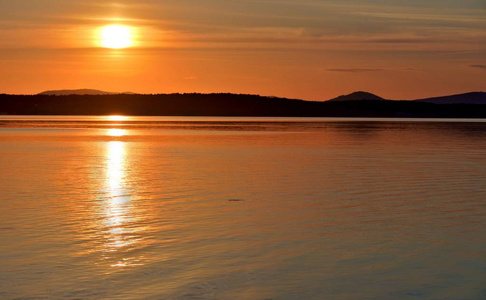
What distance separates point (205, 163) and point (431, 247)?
1663 centimetres

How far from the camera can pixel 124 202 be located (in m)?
16.4

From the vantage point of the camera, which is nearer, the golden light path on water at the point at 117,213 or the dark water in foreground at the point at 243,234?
the dark water in foreground at the point at 243,234

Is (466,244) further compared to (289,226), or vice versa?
(289,226)

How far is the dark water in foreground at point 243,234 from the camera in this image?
9047 mm

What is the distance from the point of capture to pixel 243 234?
12367 millimetres

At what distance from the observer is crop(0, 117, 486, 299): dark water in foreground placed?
356 inches

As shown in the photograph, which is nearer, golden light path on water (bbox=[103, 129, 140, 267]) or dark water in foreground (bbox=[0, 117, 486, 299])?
dark water in foreground (bbox=[0, 117, 486, 299])

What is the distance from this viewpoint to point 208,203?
53.0 feet

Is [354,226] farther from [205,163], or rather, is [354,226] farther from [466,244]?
[205,163]

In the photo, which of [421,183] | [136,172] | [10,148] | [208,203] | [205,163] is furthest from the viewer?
[10,148]

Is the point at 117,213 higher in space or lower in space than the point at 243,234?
higher

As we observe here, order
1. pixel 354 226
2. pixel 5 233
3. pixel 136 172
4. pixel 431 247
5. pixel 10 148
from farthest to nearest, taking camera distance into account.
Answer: pixel 10 148 → pixel 136 172 → pixel 354 226 → pixel 5 233 → pixel 431 247

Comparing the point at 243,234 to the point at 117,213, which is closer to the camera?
the point at 243,234

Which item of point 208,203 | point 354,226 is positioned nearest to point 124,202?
point 208,203
